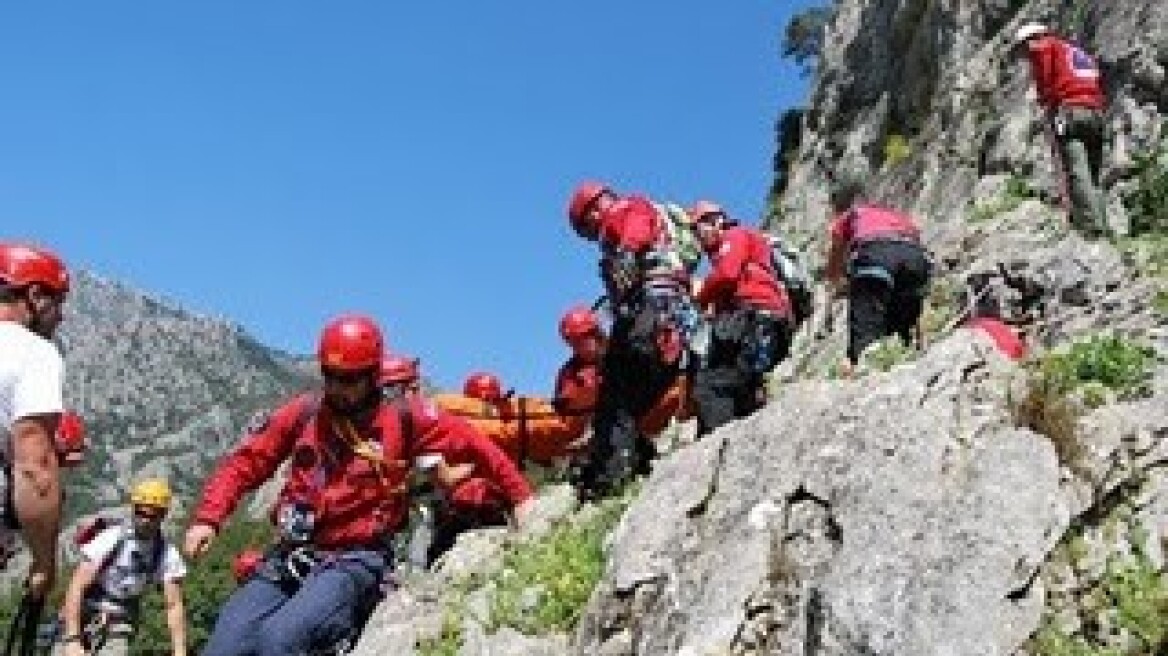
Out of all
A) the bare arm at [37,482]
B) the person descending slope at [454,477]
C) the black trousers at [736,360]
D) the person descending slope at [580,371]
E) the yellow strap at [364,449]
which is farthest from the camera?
the person descending slope at [580,371]

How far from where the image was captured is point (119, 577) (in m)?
13.9

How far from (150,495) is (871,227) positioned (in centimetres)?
619

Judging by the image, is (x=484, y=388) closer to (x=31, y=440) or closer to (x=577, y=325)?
(x=577, y=325)

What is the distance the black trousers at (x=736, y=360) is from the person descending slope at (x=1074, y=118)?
16.0 ft

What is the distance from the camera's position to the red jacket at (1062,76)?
54.6 ft

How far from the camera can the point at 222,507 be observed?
11.4 meters

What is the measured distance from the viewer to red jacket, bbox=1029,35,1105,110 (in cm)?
1666

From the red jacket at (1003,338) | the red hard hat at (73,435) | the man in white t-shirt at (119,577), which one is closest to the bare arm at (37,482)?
the red jacket at (1003,338)

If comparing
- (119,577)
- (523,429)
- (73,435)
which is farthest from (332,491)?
(523,429)

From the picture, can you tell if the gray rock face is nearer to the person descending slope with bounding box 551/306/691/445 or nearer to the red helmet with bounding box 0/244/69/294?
the red helmet with bounding box 0/244/69/294

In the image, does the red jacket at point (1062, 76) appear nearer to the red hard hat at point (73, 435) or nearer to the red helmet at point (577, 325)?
the red helmet at point (577, 325)

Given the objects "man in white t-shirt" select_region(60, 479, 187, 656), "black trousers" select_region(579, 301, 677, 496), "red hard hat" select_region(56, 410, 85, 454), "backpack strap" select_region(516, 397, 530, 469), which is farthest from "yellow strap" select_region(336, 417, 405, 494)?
"backpack strap" select_region(516, 397, 530, 469)

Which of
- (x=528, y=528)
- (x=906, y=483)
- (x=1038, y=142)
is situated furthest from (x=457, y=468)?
(x=1038, y=142)

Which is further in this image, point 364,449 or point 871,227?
point 871,227
